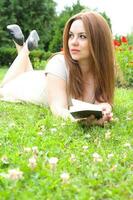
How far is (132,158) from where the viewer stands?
289 centimetres

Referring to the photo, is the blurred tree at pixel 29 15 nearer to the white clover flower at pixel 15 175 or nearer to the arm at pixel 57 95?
the arm at pixel 57 95

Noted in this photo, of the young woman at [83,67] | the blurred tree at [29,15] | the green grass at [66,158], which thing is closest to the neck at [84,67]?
the young woman at [83,67]

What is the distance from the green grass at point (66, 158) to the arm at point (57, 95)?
152 millimetres

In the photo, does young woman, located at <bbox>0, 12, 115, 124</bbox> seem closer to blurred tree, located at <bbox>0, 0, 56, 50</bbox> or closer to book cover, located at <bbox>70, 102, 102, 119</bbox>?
book cover, located at <bbox>70, 102, 102, 119</bbox>

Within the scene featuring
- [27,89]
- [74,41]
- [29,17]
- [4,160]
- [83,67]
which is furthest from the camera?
[29,17]

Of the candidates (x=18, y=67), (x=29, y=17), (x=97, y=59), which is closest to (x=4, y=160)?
(x=97, y=59)

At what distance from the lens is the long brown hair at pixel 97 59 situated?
14.4 ft

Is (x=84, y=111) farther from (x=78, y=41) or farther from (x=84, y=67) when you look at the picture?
(x=84, y=67)

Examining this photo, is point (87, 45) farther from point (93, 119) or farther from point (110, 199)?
point (110, 199)

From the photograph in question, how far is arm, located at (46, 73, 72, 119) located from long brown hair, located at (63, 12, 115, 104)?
8cm

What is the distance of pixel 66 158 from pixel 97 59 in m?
1.93

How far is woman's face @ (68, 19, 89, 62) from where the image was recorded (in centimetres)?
435

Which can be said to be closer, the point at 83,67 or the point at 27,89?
the point at 83,67

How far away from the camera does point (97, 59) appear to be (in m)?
4.54
